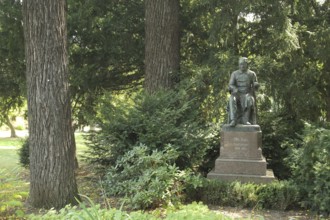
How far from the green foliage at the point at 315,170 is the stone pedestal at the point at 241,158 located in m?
1.05

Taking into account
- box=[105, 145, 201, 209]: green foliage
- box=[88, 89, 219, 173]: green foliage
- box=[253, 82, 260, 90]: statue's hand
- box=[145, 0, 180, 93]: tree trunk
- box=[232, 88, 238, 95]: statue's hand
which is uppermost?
box=[145, 0, 180, 93]: tree trunk

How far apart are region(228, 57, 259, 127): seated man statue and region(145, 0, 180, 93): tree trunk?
2752 millimetres

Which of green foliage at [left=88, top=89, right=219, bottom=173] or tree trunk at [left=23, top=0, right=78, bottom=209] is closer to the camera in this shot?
tree trunk at [left=23, top=0, right=78, bottom=209]

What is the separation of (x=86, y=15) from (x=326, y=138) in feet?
27.9

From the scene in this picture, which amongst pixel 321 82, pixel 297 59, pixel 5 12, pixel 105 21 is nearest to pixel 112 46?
pixel 105 21

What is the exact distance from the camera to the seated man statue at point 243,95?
33.6 ft

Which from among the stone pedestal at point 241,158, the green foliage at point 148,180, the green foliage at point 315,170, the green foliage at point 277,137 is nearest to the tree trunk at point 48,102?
the green foliage at point 148,180

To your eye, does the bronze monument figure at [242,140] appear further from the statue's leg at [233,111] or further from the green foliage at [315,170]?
the green foliage at [315,170]

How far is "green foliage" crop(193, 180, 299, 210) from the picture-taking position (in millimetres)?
8242

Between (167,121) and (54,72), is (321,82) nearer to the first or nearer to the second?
(167,121)

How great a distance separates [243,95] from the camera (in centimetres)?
1048

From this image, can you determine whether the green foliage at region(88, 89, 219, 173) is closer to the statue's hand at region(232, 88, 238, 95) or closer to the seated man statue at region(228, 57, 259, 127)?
the seated man statue at region(228, 57, 259, 127)

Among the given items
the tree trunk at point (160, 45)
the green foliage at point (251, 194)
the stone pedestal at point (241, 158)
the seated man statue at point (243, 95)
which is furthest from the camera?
the tree trunk at point (160, 45)

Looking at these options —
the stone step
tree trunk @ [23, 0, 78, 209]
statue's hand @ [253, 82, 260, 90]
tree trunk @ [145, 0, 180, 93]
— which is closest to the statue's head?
statue's hand @ [253, 82, 260, 90]
